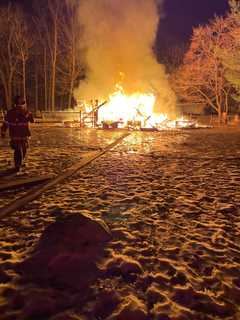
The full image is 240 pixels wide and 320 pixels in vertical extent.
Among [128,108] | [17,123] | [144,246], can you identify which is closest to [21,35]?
[128,108]

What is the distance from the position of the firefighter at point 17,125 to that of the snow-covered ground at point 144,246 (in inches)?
20.8

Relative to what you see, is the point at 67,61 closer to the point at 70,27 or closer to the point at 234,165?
the point at 70,27

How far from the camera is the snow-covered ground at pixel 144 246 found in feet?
8.23

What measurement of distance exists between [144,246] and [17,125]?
5126mm

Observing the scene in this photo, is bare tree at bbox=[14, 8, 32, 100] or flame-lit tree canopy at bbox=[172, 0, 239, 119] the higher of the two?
bare tree at bbox=[14, 8, 32, 100]

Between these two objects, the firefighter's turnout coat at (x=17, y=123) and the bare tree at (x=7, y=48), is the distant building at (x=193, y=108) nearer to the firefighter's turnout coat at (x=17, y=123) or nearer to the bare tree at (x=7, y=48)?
the bare tree at (x=7, y=48)

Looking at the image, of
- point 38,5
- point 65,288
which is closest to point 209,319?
point 65,288

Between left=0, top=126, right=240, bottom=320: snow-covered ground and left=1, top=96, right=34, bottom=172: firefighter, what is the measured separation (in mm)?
529

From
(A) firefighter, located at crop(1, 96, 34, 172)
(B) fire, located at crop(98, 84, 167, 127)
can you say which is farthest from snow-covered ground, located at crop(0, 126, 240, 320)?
(B) fire, located at crop(98, 84, 167, 127)

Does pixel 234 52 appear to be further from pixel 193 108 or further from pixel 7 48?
pixel 7 48

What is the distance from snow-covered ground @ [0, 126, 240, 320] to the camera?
2.51 meters

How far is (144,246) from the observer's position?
3.55 meters

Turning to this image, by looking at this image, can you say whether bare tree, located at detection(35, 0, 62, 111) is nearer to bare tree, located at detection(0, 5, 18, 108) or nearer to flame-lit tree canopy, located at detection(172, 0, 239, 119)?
bare tree, located at detection(0, 5, 18, 108)

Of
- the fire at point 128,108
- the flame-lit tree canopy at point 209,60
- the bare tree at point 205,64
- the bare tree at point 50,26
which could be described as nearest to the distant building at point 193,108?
the flame-lit tree canopy at point 209,60
